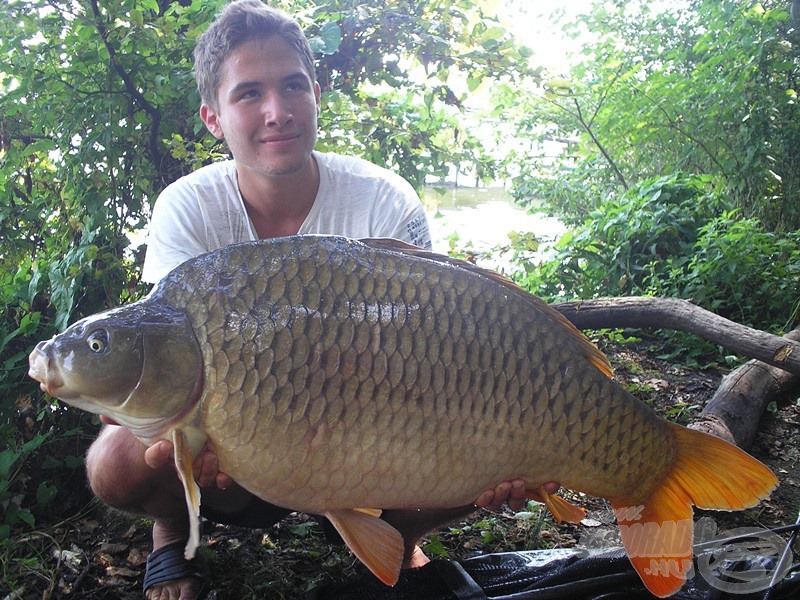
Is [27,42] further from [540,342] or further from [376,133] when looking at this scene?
[540,342]

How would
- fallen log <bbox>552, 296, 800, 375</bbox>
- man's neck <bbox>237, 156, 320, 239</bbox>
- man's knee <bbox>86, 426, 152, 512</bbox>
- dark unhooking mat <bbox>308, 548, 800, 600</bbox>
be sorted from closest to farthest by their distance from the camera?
dark unhooking mat <bbox>308, 548, 800, 600</bbox>
man's knee <bbox>86, 426, 152, 512</bbox>
man's neck <bbox>237, 156, 320, 239</bbox>
fallen log <bbox>552, 296, 800, 375</bbox>

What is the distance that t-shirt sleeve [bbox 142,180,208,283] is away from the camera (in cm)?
169

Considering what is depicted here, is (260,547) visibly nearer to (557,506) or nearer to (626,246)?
(557,506)

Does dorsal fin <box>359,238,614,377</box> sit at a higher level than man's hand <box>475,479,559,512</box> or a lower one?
higher

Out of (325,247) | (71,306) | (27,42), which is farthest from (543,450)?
(27,42)

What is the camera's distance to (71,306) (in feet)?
6.67

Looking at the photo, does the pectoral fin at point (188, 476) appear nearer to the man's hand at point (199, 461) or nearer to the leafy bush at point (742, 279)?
the man's hand at point (199, 461)

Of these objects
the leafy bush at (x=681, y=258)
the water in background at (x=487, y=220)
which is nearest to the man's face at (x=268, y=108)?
the leafy bush at (x=681, y=258)

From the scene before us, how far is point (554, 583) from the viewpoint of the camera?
1.39 meters

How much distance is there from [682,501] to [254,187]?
1241 millimetres

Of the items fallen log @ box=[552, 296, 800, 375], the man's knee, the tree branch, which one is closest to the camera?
the man's knee

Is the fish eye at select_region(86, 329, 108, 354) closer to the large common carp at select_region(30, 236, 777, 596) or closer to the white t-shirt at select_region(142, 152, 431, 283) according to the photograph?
the large common carp at select_region(30, 236, 777, 596)

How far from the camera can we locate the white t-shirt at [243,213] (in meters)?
1.71

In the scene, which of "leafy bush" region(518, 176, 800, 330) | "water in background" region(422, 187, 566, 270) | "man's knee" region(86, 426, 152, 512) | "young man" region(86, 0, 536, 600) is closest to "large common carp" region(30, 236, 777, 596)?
"man's knee" region(86, 426, 152, 512)
